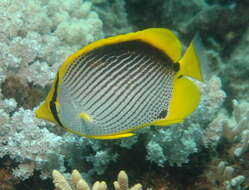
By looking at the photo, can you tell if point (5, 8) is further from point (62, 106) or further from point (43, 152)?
point (62, 106)

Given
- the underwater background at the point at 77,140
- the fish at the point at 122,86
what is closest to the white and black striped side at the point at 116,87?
the fish at the point at 122,86

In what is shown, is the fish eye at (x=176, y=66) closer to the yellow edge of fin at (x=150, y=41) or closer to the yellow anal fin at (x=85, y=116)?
the yellow edge of fin at (x=150, y=41)

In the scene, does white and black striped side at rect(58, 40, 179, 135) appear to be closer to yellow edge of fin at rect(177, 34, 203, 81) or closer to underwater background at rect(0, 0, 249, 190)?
yellow edge of fin at rect(177, 34, 203, 81)

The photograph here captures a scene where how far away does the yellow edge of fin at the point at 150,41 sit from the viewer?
1.71 meters

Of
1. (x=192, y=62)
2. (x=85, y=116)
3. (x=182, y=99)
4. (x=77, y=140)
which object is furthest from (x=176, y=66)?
(x=77, y=140)

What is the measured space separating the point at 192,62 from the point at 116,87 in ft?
1.64

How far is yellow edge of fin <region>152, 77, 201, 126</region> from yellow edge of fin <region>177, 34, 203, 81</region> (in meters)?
0.07

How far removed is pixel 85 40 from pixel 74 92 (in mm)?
2316

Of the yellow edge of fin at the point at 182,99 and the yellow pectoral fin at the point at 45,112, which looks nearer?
the yellow pectoral fin at the point at 45,112

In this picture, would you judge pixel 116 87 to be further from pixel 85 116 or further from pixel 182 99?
pixel 182 99

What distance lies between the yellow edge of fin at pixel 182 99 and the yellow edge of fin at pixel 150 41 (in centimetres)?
20

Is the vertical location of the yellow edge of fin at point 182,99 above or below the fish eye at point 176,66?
below

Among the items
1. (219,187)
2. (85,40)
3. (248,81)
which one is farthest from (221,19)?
(219,187)

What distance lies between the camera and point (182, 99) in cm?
189
